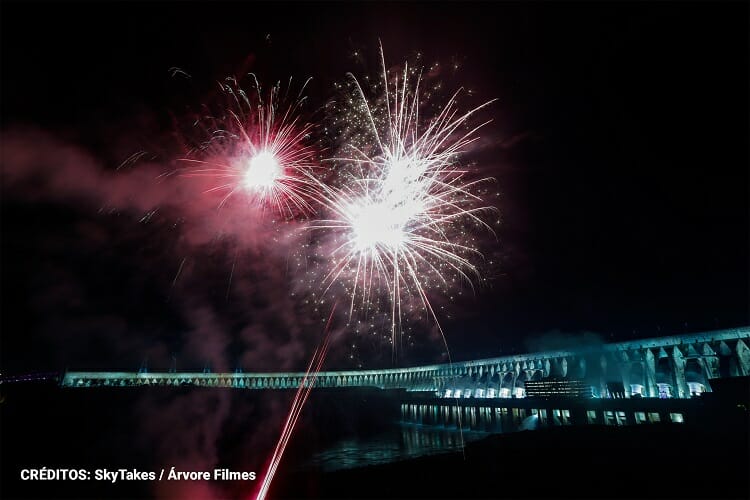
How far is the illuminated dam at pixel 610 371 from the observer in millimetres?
41125

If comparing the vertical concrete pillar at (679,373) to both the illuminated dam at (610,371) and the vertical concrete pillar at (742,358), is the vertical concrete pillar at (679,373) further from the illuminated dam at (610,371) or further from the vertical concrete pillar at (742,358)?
the vertical concrete pillar at (742,358)

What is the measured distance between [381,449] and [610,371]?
3768cm

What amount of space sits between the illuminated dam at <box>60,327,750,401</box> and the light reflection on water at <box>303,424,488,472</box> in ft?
55.0

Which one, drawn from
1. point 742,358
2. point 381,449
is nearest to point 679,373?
point 742,358

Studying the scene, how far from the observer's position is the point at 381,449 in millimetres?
38094

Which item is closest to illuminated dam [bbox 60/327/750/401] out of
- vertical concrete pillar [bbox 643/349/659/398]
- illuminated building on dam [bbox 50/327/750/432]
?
vertical concrete pillar [bbox 643/349/659/398]

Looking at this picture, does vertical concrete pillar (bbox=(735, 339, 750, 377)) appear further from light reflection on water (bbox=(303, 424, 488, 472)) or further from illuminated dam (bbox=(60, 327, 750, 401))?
light reflection on water (bbox=(303, 424, 488, 472))

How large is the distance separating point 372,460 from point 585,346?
1681 inches

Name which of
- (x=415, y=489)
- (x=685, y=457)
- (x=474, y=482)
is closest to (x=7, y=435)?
(x=415, y=489)

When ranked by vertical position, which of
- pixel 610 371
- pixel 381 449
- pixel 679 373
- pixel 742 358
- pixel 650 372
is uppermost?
pixel 742 358

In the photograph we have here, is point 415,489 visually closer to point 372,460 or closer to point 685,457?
point 685,457

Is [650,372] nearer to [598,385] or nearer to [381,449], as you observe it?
[598,385]

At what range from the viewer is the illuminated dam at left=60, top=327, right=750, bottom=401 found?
1619 inches

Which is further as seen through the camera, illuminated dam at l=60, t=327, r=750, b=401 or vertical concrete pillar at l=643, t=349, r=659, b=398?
vertical concrete pillar at l=643, t=349, r=659, b=398
